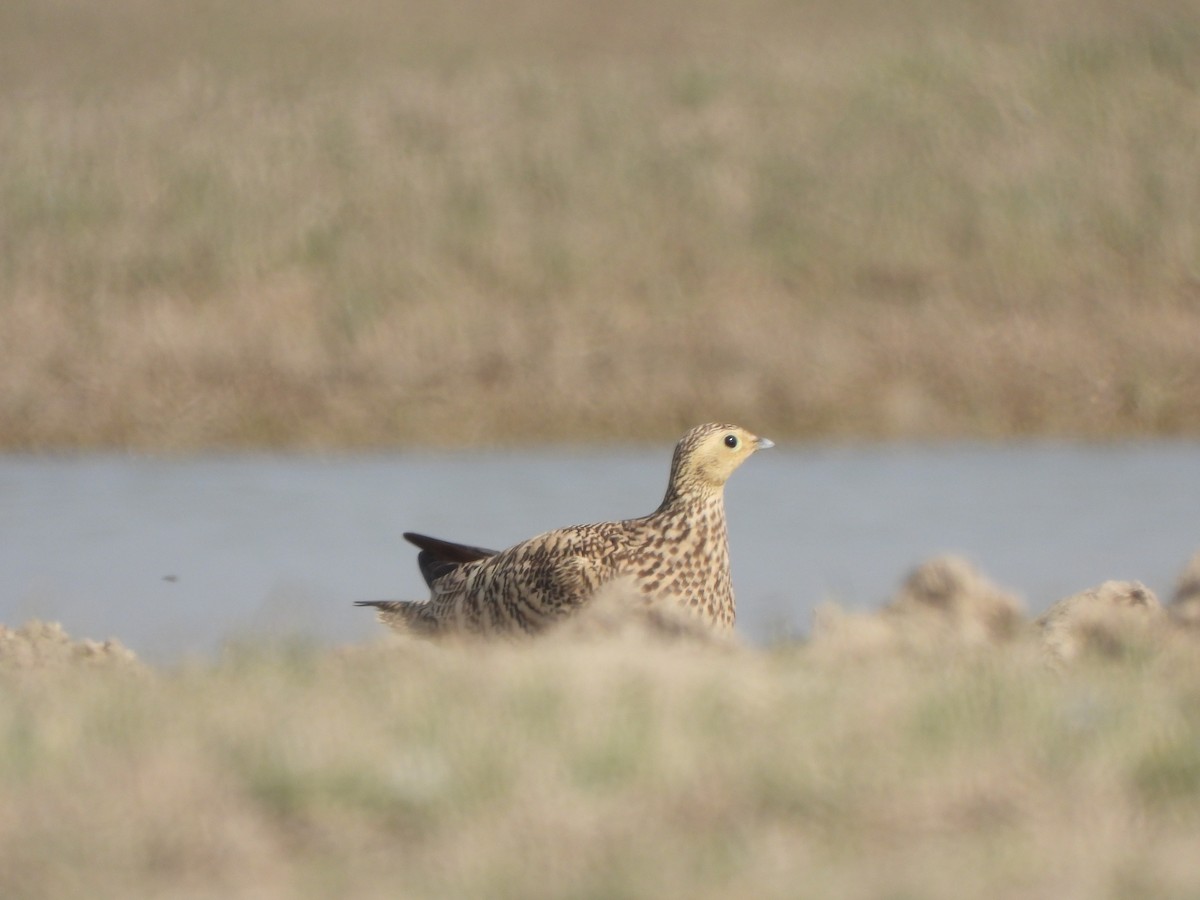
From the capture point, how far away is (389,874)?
4.02m

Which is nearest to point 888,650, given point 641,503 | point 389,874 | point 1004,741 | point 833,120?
point 1004,741

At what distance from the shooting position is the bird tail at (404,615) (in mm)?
7711

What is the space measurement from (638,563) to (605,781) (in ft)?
7.89

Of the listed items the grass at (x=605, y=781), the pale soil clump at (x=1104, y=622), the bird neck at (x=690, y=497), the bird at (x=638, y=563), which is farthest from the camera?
the bird neck at (x=690, y=497)

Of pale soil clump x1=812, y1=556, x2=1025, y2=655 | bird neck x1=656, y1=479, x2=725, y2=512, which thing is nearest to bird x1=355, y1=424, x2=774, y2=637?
bird neck x1=656, y1=479, x2=725, y2=512

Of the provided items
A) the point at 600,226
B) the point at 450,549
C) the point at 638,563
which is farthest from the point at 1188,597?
the point at 600,226

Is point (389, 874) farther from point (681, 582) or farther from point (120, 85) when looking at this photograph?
point (120, 85)

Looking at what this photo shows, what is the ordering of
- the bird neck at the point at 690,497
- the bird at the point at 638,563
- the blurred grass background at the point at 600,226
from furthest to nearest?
the blurred grass background at the point at 600,226
the bird neck at the point at 690,497
the bird at the point at 638,563

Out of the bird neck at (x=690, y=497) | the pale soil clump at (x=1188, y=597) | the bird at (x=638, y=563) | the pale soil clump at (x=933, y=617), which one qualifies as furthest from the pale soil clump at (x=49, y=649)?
the pale soil clump at (x=1188, y=597)

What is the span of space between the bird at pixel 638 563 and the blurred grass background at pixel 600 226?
7.97 metres

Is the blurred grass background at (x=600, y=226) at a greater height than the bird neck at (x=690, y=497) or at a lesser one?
greater

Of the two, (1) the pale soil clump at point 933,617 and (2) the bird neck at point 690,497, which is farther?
(2) the bird neck at point 690,497

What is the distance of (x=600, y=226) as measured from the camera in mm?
19328

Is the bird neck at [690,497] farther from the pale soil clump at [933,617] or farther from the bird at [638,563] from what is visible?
the pale soil clump at [933,617]
